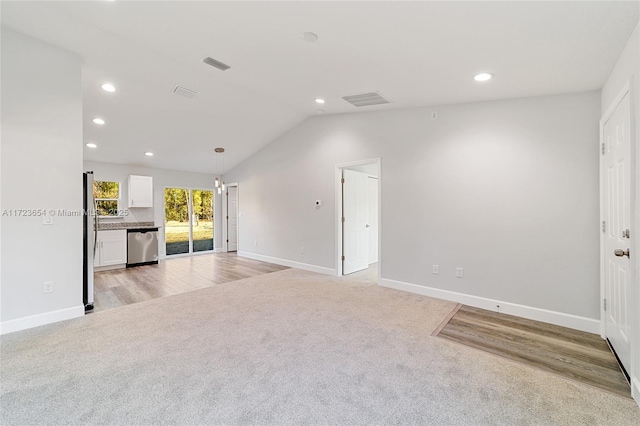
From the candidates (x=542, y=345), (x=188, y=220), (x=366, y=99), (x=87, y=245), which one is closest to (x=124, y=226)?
(x=188, y=220)

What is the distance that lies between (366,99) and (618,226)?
9.88ft

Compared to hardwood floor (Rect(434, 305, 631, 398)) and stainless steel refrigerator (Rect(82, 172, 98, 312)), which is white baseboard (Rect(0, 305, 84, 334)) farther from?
hardwood floor (Rect(434, 305, 631, 398))

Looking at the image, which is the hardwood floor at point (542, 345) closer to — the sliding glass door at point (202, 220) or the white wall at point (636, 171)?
the white wall at point (636, 171)

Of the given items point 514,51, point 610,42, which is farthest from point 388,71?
point 610,42

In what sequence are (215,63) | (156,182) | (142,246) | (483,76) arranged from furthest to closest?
(156,182) < (142,246) < (215,63) < (483,76)

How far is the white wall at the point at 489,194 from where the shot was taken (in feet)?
9.85

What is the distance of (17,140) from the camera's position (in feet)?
9.21

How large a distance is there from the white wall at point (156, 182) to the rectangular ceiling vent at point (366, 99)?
219 inches

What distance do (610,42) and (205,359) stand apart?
13.3ft

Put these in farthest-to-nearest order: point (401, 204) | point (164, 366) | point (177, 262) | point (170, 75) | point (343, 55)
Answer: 1. point (177, 262)
2. point (401, 204)
3. point (170, 75)
4. point (343, 55)
5. point (164, 366)

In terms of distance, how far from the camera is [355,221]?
568 cm

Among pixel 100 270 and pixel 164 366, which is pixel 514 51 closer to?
pixel 164 366

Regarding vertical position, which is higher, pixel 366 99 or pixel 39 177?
pixel 366 99

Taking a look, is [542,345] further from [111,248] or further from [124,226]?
[124,226]
